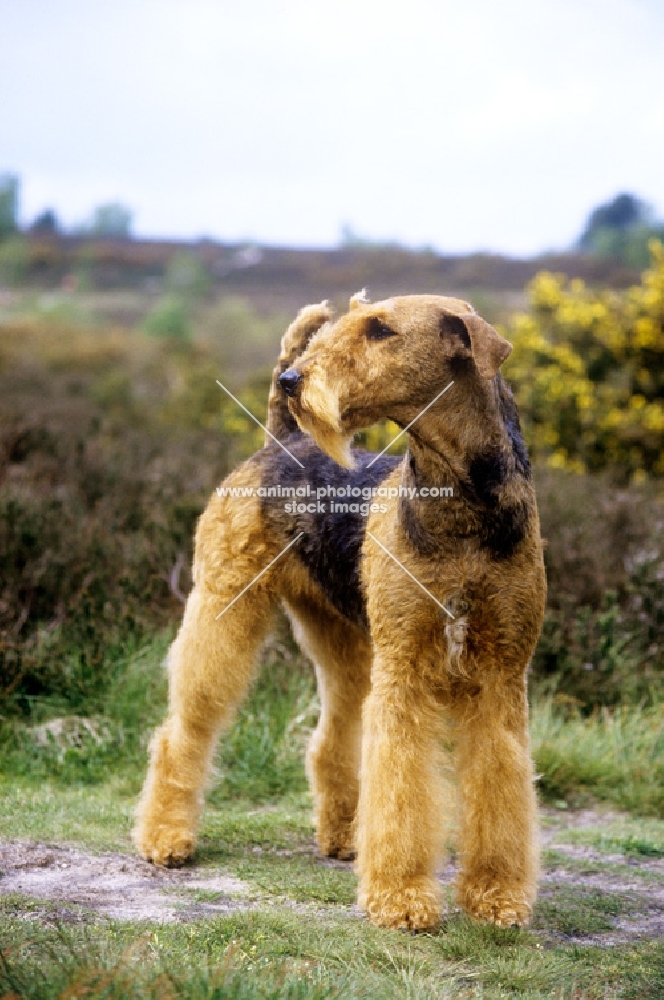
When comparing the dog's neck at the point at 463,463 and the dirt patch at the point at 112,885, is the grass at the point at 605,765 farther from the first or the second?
the dog's neck at the point at 463,463

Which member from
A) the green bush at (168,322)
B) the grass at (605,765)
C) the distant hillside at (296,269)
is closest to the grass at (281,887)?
the grass at (605,765)

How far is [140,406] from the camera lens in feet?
46.2

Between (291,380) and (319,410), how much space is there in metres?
0.13

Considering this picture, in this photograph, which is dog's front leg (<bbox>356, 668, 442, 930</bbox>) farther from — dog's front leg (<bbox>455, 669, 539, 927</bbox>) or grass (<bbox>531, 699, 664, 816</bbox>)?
grass (<bbox>531, 699, 664, 816</bbox>)

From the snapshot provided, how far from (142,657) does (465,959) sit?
9.60 ft

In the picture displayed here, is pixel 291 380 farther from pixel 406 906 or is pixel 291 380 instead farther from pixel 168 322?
pixel 168 322

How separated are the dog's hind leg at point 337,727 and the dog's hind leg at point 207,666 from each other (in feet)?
0.90

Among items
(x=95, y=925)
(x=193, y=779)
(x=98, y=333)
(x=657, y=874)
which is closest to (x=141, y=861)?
(x=193, y=779)

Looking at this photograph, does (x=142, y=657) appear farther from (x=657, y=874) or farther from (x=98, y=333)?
(x=98, y=333)

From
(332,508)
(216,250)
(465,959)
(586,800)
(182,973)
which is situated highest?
Result: (216,250)

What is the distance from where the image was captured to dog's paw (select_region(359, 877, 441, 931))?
10.9 ft

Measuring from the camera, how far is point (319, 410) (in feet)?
9.98

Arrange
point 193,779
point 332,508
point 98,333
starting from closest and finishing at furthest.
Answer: point 332,508
point 193,779
point 98,333

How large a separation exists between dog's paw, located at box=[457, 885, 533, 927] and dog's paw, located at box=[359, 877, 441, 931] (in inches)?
6.7
